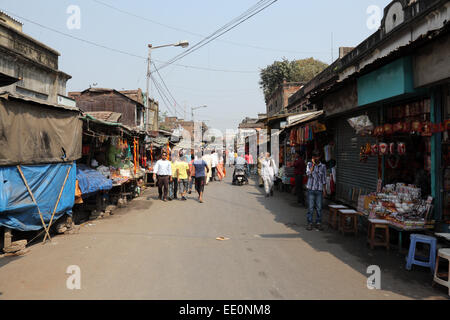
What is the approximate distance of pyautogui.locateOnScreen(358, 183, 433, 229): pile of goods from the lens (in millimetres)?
5883

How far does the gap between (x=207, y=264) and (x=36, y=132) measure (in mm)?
4823

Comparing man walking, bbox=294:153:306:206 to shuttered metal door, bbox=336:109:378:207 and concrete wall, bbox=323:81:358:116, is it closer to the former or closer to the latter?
shuttered metal door, bbox=336:109:378:207

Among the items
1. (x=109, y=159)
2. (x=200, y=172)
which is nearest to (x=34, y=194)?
(x=109, y=159)

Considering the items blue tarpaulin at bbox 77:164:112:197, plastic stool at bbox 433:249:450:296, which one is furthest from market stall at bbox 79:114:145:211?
plastic stool at bbox 433:249:450:296

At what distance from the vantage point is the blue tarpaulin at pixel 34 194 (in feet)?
19.4

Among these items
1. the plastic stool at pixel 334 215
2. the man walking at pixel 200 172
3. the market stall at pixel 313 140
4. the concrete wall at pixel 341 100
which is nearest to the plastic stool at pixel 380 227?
the plastic stool at pixel 334 215

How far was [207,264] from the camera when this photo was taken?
5.32 meters

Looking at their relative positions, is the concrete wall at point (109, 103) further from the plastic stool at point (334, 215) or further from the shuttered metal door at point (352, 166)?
the plastic stool at point (334, 215)

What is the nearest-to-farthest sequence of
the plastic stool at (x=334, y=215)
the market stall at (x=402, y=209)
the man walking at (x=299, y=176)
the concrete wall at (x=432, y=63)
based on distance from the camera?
the concrete wall at (x=432, y=63) < the market stall at (x=402, y=209) < the plastic stool at (x=334, y=215) < the man walking at (x=299, y=176)

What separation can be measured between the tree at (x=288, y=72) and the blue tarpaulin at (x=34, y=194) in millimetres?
32493

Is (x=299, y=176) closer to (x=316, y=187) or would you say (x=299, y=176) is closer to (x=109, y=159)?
(x=316, y=187)

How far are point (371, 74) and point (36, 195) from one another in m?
7.92

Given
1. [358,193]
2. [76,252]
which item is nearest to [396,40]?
[358,193]

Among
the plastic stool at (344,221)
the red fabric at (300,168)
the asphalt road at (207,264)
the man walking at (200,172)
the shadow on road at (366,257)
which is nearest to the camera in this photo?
the asphalt road at (207,264)
